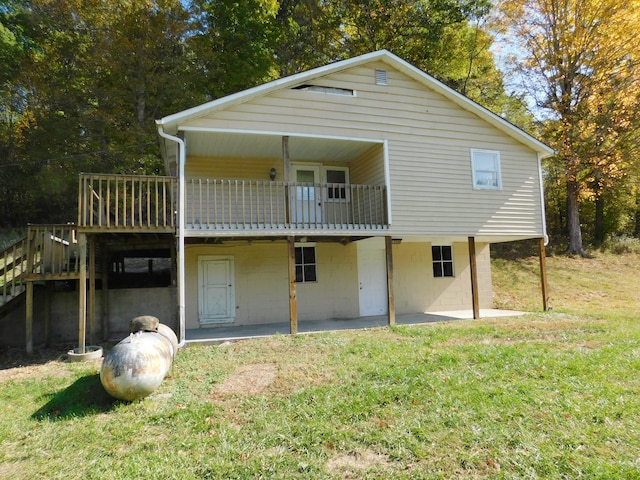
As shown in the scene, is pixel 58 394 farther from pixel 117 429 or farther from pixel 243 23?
pixel 243 23

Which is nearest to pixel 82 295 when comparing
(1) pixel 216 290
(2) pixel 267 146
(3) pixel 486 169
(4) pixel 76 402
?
(4) pixel 76 402

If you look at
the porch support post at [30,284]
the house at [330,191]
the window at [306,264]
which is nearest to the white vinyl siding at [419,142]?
the house at [330,191]

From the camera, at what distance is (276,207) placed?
10.8m

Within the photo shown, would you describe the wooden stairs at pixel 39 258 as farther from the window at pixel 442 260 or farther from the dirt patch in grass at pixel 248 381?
the window at pixel 442 260

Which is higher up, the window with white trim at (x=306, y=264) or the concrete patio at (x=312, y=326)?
the window with white trim at (x=306, y=264)

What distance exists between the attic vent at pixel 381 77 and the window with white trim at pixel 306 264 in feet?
16.1

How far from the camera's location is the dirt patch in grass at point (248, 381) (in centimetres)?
551

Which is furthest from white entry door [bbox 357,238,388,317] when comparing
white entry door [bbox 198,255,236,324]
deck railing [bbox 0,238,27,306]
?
deck railing [bbox 0,238,27,306]

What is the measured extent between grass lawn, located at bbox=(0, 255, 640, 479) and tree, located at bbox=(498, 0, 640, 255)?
48.6 feet

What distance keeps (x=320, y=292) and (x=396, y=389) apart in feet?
23.1

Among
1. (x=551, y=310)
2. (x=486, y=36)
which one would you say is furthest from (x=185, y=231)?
(x=486, y=36)

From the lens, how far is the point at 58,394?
18.6 feet

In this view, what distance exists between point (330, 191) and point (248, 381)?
7245 mm

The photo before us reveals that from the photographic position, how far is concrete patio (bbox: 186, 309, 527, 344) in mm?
9344
